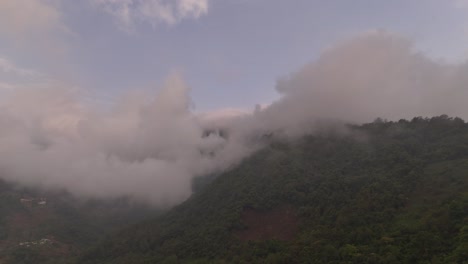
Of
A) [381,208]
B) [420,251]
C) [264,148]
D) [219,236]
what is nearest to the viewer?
[420,251]

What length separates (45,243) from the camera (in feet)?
532

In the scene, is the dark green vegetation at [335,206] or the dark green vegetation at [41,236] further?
the dark green vegetation at [41,236]

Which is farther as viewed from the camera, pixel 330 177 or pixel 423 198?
pixel 330 177

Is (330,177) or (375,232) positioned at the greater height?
(330,177)

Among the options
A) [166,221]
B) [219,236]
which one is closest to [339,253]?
[219,236]

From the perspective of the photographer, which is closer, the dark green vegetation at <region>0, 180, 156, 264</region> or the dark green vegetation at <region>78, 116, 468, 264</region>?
the dark green vegetation at <region>78, 116, 468, 264</region>

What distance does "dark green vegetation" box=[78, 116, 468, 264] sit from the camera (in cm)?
7181

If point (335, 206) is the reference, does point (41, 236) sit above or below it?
above

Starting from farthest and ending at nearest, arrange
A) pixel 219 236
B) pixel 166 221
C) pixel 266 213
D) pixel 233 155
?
pixel 233 155 < pixel 166 221 < pixel 266 213 < pixel 219 236

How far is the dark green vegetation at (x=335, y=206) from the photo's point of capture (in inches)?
2827

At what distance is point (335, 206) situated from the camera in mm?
97438

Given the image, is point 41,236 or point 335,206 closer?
point 335,206

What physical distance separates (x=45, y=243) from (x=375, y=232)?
134 m

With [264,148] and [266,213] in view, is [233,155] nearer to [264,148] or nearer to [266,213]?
[264,148]
